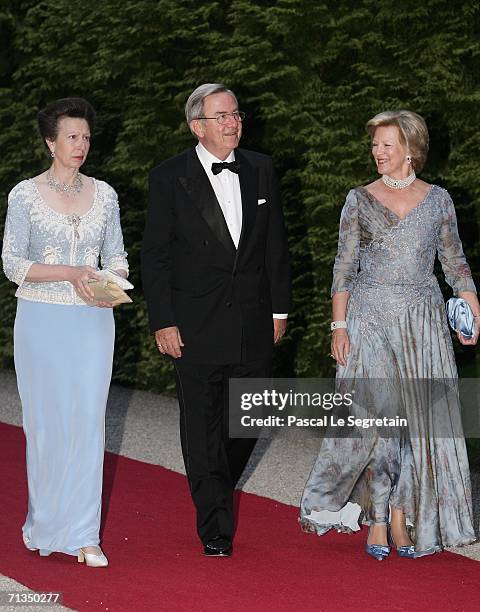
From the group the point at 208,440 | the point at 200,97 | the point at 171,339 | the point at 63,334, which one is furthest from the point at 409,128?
the point at 63,334

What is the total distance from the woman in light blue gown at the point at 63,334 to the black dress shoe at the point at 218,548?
0.47m

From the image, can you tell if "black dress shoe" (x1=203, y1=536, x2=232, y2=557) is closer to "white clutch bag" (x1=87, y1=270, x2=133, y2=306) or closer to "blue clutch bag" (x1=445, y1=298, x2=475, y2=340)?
"white clutch bag" (x1=87, y1=270, x2=133, y2=306)

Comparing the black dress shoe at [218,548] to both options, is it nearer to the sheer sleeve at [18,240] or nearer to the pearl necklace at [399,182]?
the sheer sleeve at [18,240]

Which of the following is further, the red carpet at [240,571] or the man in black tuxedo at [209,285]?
the man in black tuxedo at [209,285]

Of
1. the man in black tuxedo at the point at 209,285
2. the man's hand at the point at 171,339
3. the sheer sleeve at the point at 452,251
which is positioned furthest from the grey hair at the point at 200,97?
the sheer sleeve at the point at 452,251

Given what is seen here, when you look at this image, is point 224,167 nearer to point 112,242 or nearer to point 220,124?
point 220,124

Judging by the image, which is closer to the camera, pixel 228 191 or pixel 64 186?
pixel 64 186

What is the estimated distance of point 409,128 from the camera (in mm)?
6012

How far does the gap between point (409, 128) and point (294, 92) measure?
4155 millimetres

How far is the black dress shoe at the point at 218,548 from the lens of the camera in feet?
19.7

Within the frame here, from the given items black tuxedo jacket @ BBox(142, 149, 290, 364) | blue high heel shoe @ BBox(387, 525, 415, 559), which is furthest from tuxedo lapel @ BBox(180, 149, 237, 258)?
blue high heel shoe @ BBox(387, 525, 415, 559)

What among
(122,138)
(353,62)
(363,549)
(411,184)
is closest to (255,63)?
(353,62)

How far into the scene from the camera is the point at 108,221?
6102 mm

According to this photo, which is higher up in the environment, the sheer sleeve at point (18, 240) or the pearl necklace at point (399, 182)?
the pearl necklace at point (399, 182)
